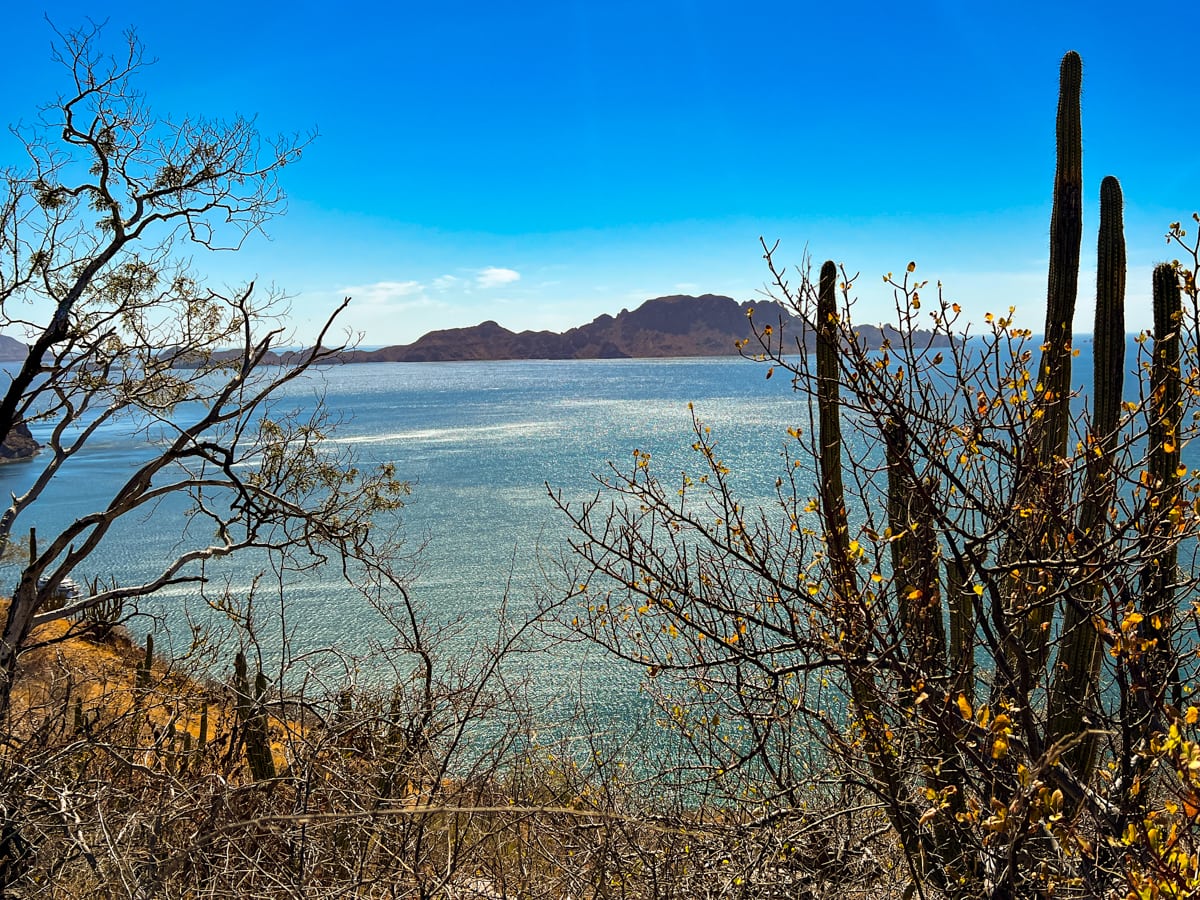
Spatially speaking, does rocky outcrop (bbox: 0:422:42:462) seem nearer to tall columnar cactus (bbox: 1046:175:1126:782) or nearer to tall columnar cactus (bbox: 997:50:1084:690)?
tall columnar cactus (bbox: 997:50:1084:690)

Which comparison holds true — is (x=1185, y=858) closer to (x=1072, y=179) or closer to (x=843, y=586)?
(x=843, y=586)

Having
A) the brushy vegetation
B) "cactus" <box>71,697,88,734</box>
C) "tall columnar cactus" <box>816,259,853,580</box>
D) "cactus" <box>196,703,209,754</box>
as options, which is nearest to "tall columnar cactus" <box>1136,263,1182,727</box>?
the brushy vegetation

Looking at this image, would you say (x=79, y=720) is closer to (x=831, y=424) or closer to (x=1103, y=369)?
(x=831, y=424)

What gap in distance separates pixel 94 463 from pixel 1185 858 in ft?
203

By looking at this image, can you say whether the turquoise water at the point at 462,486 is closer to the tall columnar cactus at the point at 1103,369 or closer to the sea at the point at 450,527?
the sea at the point at 450,527

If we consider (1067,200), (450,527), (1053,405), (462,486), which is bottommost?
(450,527)

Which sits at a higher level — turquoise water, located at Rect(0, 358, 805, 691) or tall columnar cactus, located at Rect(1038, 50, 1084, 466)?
tall columnar cactus, located at Rect(1038, 50, 1084, 466)

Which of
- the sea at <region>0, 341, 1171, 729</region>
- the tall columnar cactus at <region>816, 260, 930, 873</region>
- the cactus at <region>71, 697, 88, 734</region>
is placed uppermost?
the tall columnar cactus at <region>816, 260, 930, 873</region>

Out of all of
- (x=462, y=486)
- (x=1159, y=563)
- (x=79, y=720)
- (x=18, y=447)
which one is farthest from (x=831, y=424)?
(x=18, y=447)

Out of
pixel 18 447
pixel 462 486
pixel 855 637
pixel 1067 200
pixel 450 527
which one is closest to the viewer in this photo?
pixel 855 637

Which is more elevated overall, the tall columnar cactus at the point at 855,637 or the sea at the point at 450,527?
the tall columnar cactus at the point at 855,637

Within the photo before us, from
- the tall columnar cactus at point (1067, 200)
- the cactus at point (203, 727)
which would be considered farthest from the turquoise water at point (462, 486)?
the tall columnar cactus at point (1067, 200)

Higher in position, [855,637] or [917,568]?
[917,568]

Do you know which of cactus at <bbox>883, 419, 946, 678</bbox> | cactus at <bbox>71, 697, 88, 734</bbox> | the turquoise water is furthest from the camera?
the turquoise water
